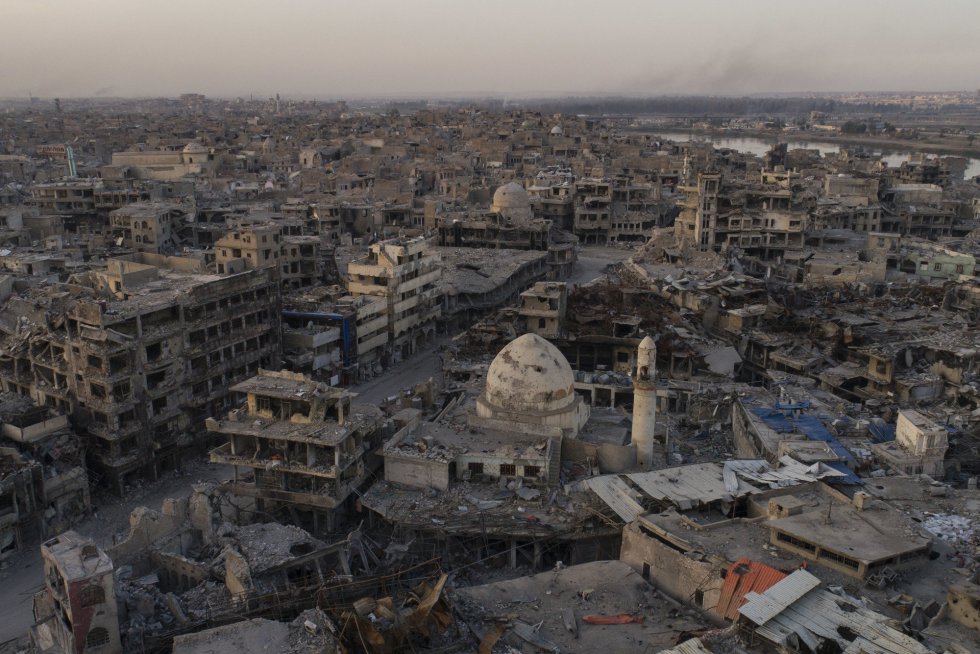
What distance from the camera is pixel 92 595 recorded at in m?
17.0

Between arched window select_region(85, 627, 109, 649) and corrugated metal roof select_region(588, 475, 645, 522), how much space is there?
12.6 m

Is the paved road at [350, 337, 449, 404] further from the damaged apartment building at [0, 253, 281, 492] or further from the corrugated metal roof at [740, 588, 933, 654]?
the corrugated metal roof at [740, 588, 933, 654]

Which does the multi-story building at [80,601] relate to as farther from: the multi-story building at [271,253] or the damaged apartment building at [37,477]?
the multi-story building at [271,253]

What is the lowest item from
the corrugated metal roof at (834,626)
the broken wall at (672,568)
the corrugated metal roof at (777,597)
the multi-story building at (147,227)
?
the broken wall at (672,568)

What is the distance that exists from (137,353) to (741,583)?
20.3m

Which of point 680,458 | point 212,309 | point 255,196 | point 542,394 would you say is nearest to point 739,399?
point 680,458

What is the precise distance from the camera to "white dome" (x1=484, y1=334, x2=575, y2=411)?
27.4 meters

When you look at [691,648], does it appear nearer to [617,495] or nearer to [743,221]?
[617,495]

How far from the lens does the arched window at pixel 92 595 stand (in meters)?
16.9

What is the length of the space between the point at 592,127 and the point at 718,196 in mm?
105514

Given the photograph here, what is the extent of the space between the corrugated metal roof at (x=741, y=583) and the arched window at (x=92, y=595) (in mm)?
12951

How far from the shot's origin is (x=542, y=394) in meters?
27.4

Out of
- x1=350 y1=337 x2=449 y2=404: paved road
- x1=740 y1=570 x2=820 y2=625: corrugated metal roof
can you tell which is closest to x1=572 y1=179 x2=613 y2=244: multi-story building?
x1=350 y1=337 x2=449 y2=404: paved road

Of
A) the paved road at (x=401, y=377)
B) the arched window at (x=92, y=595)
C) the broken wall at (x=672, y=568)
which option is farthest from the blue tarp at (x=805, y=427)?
the arched window at (x=92, y=595)
